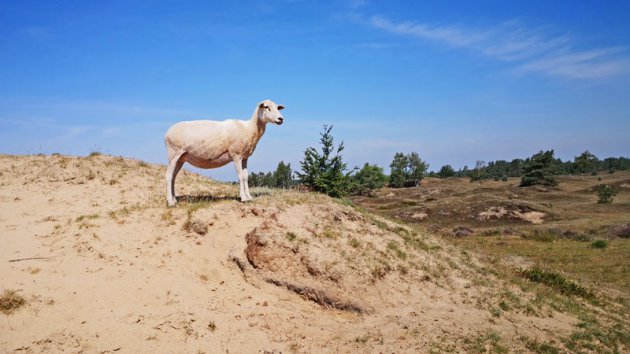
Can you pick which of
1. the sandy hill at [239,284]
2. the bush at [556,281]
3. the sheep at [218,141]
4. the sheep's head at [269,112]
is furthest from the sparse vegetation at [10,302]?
the bush at [556,281]

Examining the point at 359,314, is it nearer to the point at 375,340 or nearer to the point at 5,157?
the point at 375,340

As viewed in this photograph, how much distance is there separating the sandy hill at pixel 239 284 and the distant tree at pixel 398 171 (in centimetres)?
11740

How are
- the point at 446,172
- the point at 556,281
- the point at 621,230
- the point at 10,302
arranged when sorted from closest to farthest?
1. the point at 10,302
2. the point at 556,281
3. the point at 621,230
4. the point at 446,172

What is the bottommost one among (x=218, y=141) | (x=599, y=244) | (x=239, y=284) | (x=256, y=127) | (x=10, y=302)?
(x=599, y=244)

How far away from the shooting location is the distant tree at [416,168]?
132 m

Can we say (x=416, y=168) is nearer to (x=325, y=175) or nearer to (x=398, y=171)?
(x=398, y=171)

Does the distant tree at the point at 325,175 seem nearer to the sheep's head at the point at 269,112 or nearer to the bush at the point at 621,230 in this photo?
the sheep's head at the point at 269,112

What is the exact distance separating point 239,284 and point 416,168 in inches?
5009

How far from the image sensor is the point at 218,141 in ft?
46.5

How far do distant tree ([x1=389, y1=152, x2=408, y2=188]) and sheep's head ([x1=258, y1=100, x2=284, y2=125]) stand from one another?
398ft

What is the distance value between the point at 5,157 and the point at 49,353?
61.9 ft

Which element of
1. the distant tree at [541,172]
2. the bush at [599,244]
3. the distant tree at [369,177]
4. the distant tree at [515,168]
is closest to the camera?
the bush at [599,244]

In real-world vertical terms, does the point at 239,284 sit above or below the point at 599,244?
above

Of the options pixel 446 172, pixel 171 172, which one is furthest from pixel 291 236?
pixel 446 172
